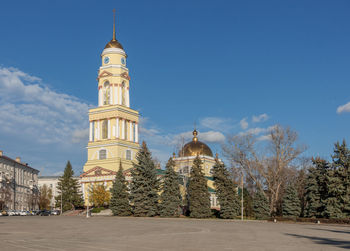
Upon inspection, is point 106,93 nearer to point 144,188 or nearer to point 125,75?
point 125,75

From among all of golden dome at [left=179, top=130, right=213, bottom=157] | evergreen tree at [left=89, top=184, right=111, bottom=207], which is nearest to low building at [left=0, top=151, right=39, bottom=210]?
evergreen tree at [left=89, top=184, right=111, bottom=207]

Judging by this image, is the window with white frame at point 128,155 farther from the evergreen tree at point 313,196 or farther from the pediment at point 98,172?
the evergreen tree at point 313,196

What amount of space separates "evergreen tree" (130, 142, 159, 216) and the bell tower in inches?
801

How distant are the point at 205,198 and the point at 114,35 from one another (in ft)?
148

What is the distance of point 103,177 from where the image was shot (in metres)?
76.6

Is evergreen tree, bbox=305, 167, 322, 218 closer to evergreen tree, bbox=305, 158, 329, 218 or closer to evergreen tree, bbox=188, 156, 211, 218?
evergreen tree, bbox=305, 158, 329, 218

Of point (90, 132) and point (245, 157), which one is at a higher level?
point (90, 132)

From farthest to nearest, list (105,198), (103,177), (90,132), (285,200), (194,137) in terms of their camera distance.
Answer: (194,137) → (90,132) → (103,177) → (105,198) → (285,200)

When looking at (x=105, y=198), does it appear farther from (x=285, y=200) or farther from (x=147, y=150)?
(x=285, y=200)

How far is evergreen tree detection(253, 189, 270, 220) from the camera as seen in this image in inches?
2143

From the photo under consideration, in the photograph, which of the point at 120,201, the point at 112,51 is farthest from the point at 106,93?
the point at 120,201

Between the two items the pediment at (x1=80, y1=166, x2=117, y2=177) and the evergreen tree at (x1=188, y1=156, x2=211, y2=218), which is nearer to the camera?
the evergreen tree at (x1=188, y1=156, x2=211, y2=218)

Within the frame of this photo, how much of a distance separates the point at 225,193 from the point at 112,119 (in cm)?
3197

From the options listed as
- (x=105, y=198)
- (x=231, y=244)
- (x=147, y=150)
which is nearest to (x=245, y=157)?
(x=147, y=150)
